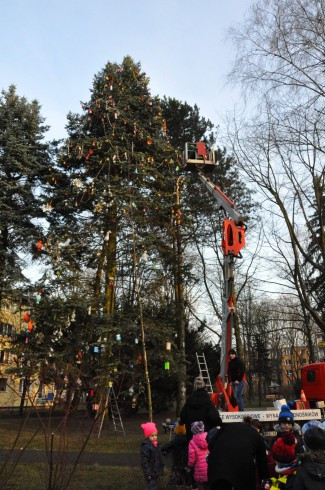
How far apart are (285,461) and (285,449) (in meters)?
0.12

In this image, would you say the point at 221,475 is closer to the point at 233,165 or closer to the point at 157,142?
the point at 157,142

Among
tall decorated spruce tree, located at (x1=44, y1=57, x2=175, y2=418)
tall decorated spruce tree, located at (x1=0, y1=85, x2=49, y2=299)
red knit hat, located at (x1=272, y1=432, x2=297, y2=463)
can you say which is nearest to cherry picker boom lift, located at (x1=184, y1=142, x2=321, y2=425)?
red knit hat, located at (x1=272, y1=432, x2=297, y2=463)

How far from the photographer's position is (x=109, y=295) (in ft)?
60.0

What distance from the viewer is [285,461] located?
4.52 m

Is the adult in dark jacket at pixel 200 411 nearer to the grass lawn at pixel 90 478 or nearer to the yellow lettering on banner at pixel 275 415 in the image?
the grass lawn at pixel 90 478

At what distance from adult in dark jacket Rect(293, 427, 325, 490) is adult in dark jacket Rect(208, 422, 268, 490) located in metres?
0.65

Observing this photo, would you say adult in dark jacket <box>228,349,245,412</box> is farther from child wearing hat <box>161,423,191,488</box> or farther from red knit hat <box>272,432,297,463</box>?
red knit hat <box>272,432,297,463</box>

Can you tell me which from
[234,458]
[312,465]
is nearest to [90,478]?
[234,458]

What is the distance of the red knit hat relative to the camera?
4.51 meters

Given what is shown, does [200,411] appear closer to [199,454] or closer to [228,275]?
[199,454]

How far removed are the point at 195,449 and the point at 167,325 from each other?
38.7 ft

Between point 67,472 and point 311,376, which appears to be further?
point 311,376

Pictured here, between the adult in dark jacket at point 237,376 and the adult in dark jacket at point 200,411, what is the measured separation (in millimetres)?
2520

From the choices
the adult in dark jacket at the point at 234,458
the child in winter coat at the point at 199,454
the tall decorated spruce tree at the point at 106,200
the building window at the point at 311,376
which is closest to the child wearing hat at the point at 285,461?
the adult in dark jacket at the point at 234,458
